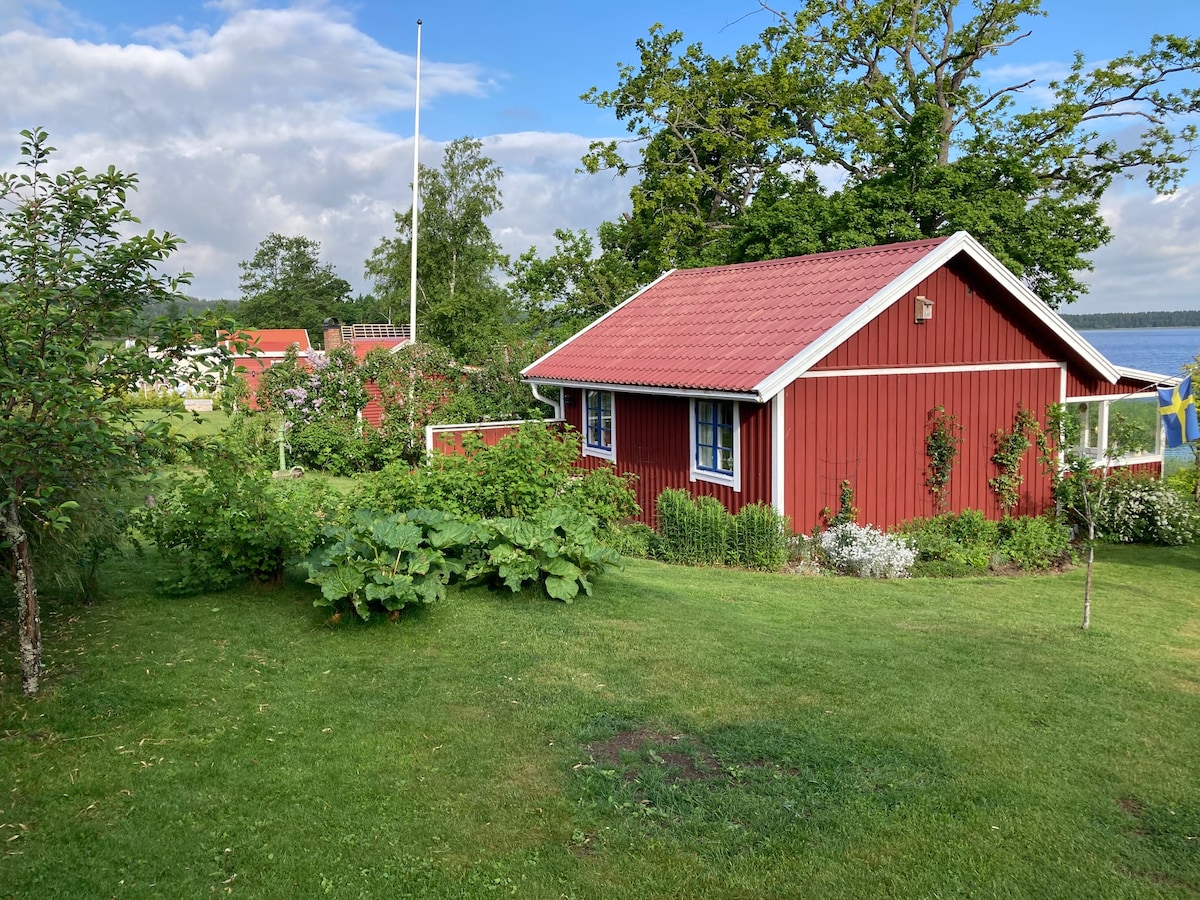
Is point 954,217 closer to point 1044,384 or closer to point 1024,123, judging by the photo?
point 1024,123

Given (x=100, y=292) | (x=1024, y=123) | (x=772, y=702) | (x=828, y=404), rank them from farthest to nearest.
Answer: (x=1024, y=123)
(x=828, y=404)
(x=772, y=702)
(x=100, y=292)

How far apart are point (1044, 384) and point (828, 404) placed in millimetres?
4684

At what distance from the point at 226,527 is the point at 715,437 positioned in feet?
25.8

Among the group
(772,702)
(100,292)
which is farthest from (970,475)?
(100,292)

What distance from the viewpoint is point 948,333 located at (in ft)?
47.9

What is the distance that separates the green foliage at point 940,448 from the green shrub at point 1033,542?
1175 millimetres

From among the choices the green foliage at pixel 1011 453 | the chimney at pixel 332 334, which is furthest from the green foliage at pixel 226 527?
the chimney at pixel 332 334

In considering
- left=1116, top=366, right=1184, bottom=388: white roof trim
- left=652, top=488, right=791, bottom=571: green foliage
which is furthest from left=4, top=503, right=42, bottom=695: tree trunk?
left=1116, top=366, right=1184, bottom=388: white roof trim

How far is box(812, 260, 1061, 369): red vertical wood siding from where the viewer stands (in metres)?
13.9

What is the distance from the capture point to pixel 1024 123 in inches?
1080

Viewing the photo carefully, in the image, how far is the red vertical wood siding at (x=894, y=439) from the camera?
13.6 metres

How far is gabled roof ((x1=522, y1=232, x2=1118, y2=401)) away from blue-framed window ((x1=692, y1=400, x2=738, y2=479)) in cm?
56

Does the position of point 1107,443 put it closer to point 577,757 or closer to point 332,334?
point 577,757

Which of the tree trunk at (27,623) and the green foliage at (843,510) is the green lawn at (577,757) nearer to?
the tree trunk at (27,623)
